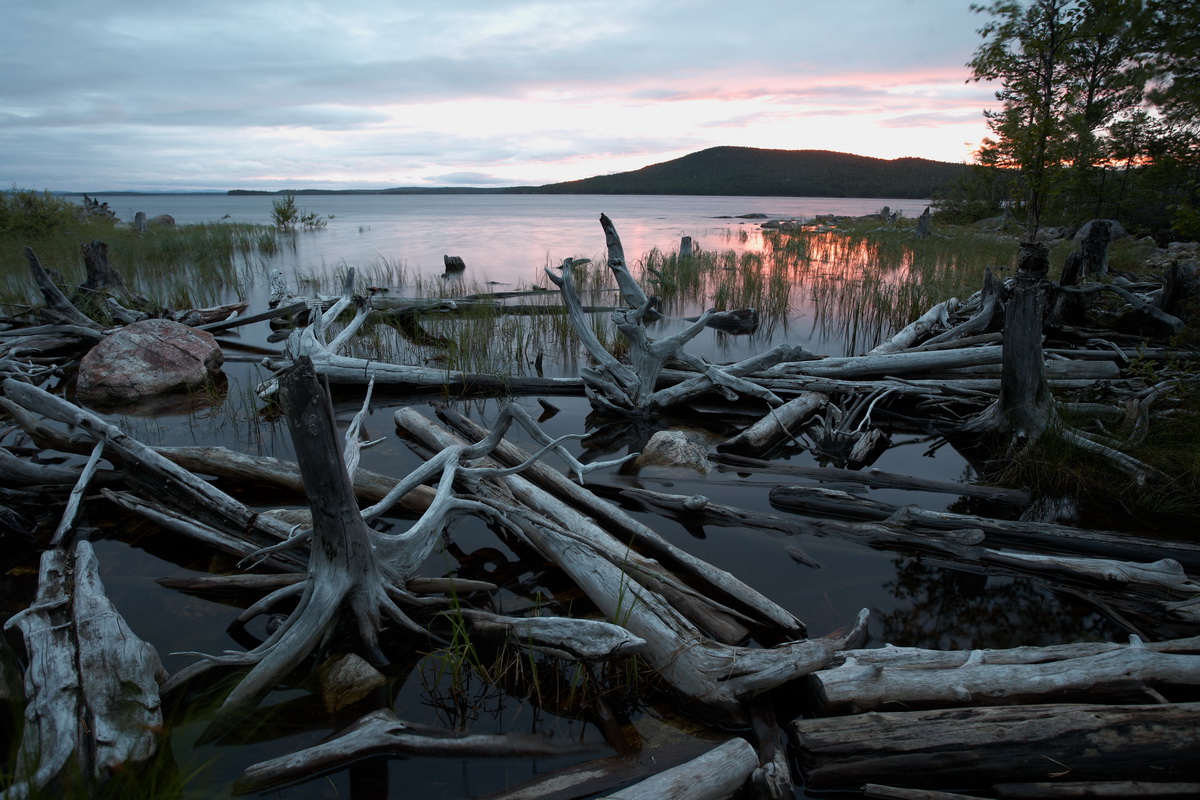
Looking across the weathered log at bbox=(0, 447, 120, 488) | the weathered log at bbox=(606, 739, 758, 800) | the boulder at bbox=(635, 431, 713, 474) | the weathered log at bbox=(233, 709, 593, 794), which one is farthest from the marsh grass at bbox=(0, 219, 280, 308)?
the weathered log at bbox=(606, 739, 758, 800)

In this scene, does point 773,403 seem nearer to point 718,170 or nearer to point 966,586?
point 966,586

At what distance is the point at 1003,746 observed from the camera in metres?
2.21

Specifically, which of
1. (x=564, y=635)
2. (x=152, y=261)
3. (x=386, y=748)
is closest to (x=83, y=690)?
(x=386, y=748)

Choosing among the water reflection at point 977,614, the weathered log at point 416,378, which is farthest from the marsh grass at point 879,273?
the water reflection at point 977,614

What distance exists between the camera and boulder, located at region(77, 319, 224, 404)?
711 cm

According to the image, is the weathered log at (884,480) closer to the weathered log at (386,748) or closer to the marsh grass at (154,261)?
the weathered log at (386,748)

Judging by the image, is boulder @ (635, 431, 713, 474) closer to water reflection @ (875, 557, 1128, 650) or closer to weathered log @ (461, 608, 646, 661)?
water reflection @ (875, 557, 1128, 650)

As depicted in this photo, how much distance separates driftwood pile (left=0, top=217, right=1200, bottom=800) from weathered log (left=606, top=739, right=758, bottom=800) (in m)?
0.01

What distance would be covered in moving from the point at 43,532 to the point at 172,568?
1.06 meters

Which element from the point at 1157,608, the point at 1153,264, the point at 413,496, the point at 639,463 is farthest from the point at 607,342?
the point at 1153,264

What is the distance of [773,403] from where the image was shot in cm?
622

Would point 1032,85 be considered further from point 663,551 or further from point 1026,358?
point 663,551

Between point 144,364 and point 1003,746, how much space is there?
8.72 metres

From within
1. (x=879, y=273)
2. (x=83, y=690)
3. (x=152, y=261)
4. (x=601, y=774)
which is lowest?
(x=601, y=774)
